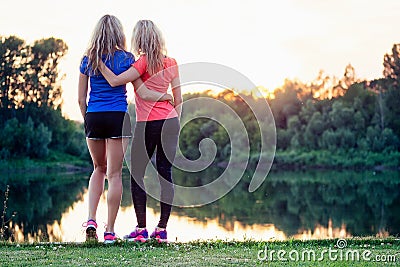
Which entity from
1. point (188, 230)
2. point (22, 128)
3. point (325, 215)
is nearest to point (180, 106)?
point (188, 230)

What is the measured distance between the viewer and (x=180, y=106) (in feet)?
18.0

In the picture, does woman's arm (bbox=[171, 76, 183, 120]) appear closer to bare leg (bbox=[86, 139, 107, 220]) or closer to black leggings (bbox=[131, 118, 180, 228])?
black leggings (bbox=[131, 118, 180, 228])

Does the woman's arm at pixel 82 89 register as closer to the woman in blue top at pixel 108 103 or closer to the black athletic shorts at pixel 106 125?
the woman in blue top at pixel 108 103

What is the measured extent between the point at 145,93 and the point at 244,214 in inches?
550

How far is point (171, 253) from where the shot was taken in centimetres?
480

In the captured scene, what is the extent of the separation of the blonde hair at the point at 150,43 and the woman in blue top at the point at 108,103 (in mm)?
118

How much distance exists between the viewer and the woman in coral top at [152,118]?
5258 millimetres

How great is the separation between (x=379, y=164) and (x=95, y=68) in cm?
4152

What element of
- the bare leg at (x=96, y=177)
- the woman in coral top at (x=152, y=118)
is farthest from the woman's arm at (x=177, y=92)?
the bare leg at (x=96, y=177)

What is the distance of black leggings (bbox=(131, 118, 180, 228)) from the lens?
210 inches

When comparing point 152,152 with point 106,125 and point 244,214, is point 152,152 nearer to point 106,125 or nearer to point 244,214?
point 106,125

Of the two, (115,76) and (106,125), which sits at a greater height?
(115,76)

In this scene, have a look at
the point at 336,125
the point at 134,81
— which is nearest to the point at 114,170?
the point at 134,81

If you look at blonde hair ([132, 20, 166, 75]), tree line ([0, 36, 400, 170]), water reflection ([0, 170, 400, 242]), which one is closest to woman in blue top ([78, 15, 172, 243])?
blonde hair ([132, 20, 166, 75])
